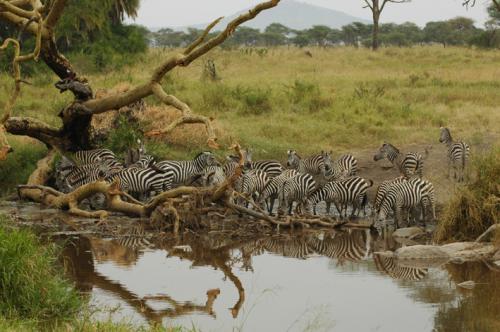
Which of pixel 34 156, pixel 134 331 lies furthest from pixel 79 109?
pixel 134 331

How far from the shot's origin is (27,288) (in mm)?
8086

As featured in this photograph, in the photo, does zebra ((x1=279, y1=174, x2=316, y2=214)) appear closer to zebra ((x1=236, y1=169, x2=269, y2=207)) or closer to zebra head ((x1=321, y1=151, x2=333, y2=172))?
zebra ((x1=236, y1=169, x2=269, y2=207))

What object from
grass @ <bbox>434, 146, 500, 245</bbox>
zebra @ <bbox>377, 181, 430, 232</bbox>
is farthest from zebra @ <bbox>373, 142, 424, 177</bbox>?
grass @ <bbox>434, 146, 500, 245</bbox>

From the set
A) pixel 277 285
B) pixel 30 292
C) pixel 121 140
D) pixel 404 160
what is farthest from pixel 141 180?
pixel 30 292

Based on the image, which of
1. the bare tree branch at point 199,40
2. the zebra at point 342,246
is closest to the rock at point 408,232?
the zebra at point 342,246

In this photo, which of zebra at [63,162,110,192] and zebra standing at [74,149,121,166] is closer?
zebra at [63,162,110,192]

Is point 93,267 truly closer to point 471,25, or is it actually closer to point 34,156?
point 34,156

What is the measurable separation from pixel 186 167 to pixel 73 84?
2.26m

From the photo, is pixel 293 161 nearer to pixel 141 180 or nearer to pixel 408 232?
pixel 141 180

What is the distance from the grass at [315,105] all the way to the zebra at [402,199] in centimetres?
514

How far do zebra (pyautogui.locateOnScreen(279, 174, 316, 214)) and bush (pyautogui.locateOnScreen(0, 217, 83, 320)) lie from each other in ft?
20.5

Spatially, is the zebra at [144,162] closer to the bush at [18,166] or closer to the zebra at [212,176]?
the zebra at [212,176]

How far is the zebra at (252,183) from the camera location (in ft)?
46.5

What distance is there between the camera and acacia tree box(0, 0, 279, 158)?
43.1ft
